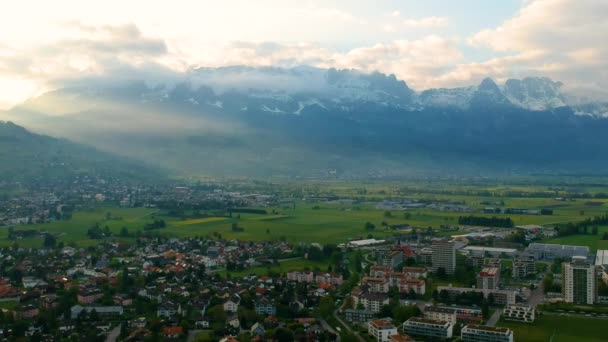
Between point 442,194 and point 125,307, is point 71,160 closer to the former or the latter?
point 442,194

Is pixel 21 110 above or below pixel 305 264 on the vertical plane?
above

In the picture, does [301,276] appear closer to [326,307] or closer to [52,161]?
[326,307]

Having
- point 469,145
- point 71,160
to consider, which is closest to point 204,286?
point 71,160

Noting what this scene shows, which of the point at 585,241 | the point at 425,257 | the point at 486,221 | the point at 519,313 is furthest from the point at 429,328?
the point at 486,221

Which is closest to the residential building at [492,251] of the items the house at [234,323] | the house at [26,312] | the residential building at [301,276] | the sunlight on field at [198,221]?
the residential building at [301,276]

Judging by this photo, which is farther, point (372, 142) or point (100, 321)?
point (372, 142)

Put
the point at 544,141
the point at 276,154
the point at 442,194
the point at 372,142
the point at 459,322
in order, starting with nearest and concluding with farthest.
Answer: the point at 459,322
the point at 442,194
the point at 276,154
the point at 372,142
the point at 544,141
